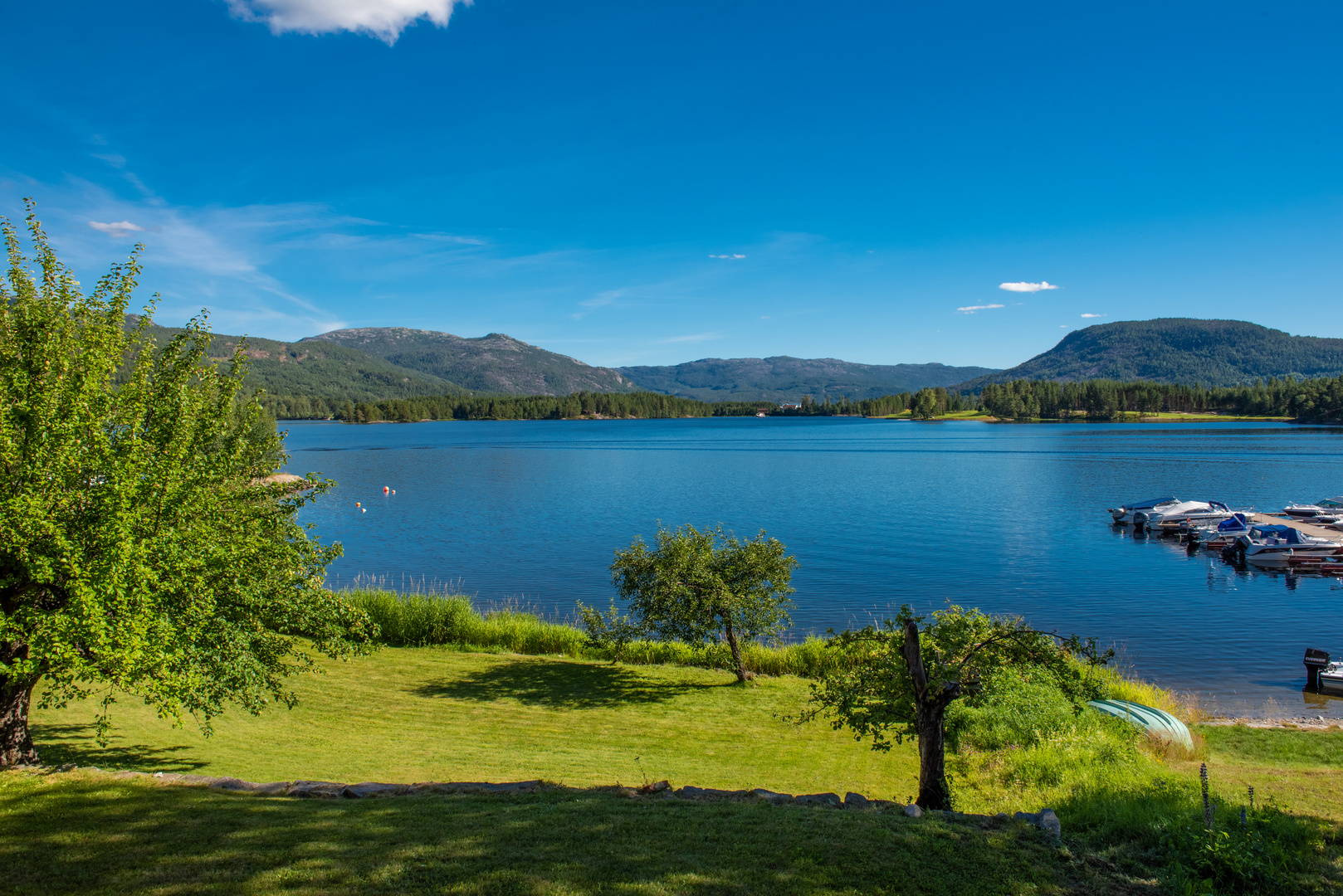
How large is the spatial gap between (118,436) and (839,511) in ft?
177

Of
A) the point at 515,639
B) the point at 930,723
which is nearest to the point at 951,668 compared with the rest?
the point at 930,723

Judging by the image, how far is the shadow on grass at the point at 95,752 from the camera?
1292 centimetres

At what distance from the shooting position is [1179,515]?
5503 cm

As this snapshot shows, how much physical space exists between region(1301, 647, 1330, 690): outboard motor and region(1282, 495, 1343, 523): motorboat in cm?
3641

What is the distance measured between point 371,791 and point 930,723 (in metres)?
8.75

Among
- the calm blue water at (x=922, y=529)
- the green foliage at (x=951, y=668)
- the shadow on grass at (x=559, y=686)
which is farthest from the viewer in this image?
the calm blue water at (x=922, y=529)

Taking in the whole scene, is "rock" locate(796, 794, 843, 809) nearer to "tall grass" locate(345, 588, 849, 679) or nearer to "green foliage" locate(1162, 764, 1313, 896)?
"green foliage" locate(1162, 764, 1313, 896)

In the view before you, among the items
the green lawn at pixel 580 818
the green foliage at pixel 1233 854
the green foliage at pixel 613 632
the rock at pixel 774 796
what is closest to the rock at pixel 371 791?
the green lawn at pixel 580 818

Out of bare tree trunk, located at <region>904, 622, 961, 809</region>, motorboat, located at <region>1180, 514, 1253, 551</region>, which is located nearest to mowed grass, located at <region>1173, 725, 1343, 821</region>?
bare tree trunk, located at <region>904, 622, 961, 809</region>

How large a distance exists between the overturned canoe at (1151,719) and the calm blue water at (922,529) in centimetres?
758

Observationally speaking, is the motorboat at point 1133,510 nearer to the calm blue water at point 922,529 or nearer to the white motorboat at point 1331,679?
the calm blue water at point 922,529

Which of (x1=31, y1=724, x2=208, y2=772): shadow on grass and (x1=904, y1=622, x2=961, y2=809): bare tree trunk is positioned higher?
(x1=904, y1=622, x2=961, y2=809): bare tree trunk

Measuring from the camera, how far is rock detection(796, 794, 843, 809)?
10.4 metres

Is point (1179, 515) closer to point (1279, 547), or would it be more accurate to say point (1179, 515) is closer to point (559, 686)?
point (1279, 547)
